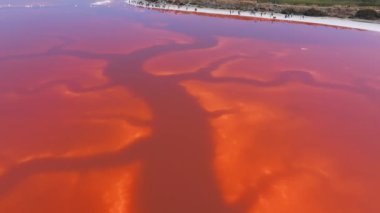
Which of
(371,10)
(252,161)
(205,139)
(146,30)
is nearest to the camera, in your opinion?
(252,161)

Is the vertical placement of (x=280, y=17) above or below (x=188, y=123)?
above

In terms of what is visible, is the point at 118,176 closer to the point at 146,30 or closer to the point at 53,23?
the point at 146,30

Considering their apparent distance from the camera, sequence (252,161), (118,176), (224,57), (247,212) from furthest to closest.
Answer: (224,57), (252,161), (118,176), (247,212)

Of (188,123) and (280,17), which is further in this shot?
(280,17)

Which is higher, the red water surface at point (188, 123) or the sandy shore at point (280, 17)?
the sandy shore at point (280, 17)

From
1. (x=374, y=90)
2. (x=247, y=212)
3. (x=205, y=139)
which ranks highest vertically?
(x=374, y=90)

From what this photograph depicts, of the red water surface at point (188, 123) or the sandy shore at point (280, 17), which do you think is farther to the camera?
the sandy shore at point (280, 17)

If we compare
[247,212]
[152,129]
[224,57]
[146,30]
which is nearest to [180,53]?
[224,57]

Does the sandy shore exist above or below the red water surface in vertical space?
above
